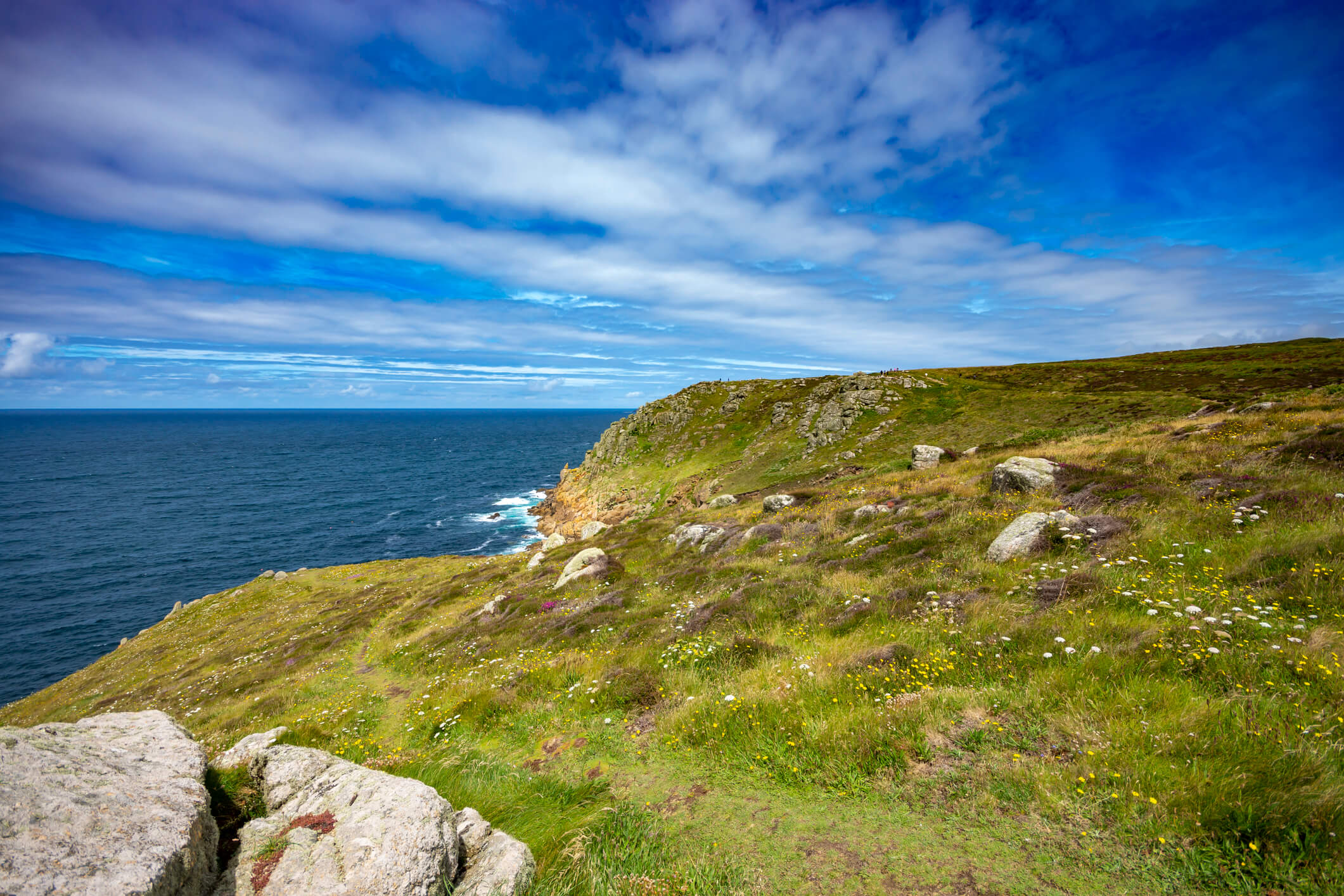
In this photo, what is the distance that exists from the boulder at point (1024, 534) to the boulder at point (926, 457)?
18.4 m

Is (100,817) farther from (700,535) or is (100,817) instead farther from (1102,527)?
(700,535)

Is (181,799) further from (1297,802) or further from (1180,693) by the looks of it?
(1180,693)

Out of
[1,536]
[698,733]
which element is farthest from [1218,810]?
[1,536]

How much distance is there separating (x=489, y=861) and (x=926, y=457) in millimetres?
34313

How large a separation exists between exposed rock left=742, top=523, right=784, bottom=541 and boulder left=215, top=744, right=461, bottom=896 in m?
18.4

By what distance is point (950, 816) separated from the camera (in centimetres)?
629

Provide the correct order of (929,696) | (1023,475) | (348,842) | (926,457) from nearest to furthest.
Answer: (348,842), (929,696), (1023,475), (926,457)

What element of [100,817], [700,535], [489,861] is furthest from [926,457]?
[100,817]

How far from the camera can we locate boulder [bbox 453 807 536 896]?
5387 millimetres

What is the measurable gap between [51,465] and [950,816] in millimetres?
268595

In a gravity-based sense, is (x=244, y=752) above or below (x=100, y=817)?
below

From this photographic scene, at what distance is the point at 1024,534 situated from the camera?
14406 millimetres

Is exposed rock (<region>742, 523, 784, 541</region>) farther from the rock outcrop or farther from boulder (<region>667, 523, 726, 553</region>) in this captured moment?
the rock outcrop

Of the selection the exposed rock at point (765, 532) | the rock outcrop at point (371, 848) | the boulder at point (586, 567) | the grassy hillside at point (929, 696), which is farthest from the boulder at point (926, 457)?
the rock outcrop at point (371, 848)
